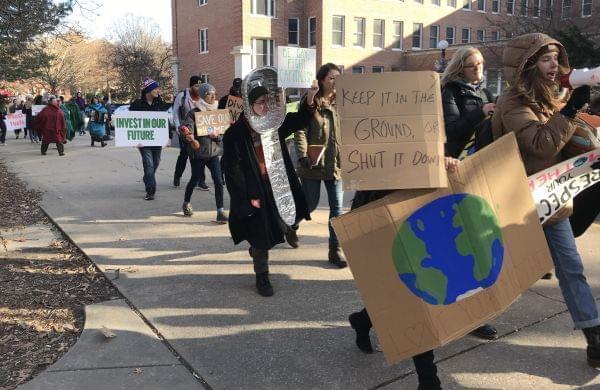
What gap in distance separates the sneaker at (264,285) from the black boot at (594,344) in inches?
89.6

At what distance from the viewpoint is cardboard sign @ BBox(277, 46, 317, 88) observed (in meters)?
8.32

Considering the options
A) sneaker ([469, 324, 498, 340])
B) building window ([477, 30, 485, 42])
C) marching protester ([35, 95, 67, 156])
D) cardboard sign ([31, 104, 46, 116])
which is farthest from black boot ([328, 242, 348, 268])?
building window ([477, 30, 485, 42])

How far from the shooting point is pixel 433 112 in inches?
102

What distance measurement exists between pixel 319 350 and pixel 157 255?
8.79ft

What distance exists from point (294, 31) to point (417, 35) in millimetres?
10592

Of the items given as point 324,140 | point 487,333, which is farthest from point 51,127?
point 487,333

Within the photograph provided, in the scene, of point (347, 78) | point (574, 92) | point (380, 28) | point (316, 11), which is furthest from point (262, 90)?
point (380, 28)

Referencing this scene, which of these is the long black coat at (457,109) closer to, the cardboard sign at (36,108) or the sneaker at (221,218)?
the sneaker at (221,218)

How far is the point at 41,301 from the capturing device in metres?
4.34

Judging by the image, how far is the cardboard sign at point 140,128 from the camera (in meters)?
8.25

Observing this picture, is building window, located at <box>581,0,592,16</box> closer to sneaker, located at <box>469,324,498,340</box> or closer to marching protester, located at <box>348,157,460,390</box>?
sneaker, located at <box>469,324,498,340</box>

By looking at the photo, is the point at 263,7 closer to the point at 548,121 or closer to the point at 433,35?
the point at 433,35

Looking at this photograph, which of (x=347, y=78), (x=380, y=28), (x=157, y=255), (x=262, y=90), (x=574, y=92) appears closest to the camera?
(x=347, y=78)

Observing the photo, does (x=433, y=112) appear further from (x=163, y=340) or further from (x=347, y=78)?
(x=163, y=340)
